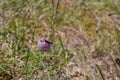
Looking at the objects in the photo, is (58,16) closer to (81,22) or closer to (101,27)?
(81,22)

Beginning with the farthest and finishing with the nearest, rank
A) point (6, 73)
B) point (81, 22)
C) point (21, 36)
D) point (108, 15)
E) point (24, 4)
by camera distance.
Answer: point (108, 15), point (81, 22), point (24, 4), point (21, 36), point (6, 73)

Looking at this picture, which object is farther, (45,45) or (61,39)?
(61,39)

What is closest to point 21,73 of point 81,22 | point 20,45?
point 20,45

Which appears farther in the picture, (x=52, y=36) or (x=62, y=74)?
(x=52, y=36)

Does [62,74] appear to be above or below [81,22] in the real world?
below

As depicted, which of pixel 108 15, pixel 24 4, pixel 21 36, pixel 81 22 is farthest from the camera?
pixel 108 15

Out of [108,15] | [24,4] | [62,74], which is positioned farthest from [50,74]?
[108,15]

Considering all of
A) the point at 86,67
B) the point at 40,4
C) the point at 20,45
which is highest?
the point at 40,4

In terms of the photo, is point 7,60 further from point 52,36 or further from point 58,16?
point 58,16
